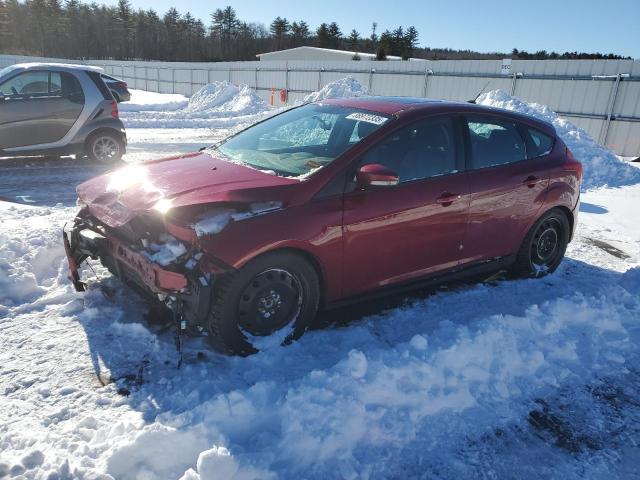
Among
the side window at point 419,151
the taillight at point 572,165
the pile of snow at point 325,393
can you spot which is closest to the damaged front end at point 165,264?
the pile of snow at point 325,393

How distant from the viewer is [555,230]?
5.15 m

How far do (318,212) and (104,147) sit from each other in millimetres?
7626

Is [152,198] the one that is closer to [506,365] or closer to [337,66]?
[506,365]

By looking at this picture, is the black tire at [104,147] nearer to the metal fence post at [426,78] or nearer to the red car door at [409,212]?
the red car door at [409,212]

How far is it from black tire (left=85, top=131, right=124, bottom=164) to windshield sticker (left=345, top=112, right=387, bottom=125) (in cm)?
693

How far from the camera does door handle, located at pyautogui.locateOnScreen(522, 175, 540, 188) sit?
4637 millimetres

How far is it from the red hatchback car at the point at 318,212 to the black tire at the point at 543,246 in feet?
0.10

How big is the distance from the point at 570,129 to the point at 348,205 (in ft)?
35.6

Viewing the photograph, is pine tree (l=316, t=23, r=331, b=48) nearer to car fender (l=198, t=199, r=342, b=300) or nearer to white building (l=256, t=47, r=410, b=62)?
white building (l=256, t=47, r=410, b=62)

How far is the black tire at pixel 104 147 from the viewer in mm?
9297

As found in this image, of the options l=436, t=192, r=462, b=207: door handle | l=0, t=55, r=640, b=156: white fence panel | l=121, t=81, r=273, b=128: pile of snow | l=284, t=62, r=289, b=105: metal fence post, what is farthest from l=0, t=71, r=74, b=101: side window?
l=284, t=62, r=289, b=105: metal fence post

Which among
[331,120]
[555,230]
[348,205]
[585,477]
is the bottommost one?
[585,477]

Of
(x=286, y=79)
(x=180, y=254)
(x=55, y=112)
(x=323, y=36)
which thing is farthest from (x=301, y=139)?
(x=323, y=36)

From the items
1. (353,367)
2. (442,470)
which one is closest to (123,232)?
(353,367)
